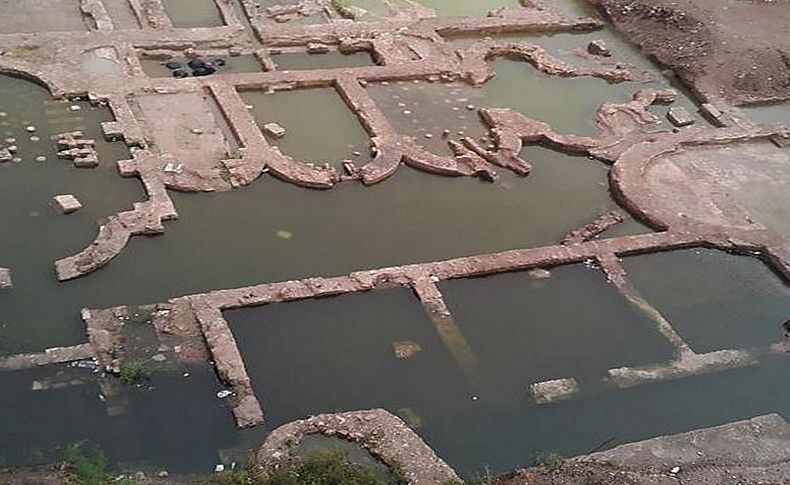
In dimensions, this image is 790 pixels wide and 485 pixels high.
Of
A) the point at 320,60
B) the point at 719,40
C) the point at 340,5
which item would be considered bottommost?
the point at 320,60

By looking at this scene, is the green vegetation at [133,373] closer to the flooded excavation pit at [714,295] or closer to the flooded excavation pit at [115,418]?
the flooded excavation pit at [115,418]

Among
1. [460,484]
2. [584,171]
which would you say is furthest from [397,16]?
[460,484]

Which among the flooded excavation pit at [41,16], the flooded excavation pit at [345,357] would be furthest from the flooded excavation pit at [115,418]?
the flooded excavation pit at [41,16]

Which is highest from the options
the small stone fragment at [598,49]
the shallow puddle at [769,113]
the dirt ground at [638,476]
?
the dirt ground at [638,476]

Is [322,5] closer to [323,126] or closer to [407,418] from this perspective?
[323,126]

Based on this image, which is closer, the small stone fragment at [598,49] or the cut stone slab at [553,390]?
the cut stone slab at [553,390]

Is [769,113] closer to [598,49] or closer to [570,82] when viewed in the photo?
[598,49]

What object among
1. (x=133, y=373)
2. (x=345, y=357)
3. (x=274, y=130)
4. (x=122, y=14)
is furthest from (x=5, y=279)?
(x=122, y=14)

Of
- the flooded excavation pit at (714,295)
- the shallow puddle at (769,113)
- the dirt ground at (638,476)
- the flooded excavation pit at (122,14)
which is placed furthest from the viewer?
the flooded excavation pit at (122,14)
